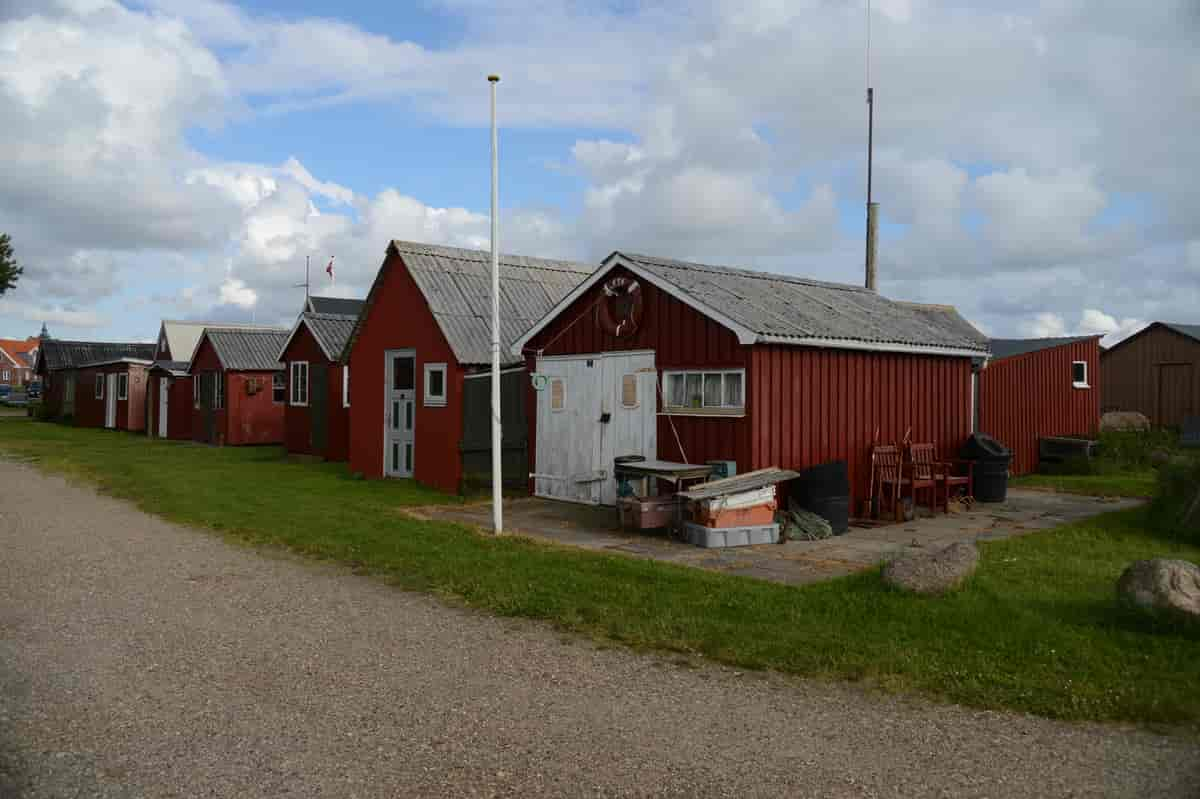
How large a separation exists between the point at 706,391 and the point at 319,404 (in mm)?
14482

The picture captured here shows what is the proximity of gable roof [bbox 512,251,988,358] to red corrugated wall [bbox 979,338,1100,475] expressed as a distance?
9.94 feet

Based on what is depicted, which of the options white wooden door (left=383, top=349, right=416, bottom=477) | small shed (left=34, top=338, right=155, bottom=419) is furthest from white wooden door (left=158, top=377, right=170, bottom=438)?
white wooden door (left=383, top=349, right=416, bottom=477)

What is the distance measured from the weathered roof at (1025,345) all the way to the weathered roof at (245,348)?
69.1 ft

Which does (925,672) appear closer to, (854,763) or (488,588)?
(854,763)

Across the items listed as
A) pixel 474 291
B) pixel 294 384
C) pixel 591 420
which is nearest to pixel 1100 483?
pixel 591 420

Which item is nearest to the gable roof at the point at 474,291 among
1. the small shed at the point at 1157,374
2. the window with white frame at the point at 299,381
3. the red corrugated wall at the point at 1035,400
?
the window with white frame at the point at 299,381

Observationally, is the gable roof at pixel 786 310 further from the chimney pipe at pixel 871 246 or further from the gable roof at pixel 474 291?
the chimney pipe at pixel 871 246

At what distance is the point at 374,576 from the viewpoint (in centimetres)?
1032

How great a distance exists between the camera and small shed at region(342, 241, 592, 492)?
18.2m

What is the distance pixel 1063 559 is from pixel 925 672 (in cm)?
487

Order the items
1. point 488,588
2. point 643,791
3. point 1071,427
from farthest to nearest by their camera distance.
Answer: point 1071,427 < point 488,588 < point 643,791

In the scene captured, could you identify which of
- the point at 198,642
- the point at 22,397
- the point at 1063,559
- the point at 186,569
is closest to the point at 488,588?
the point at 198,642

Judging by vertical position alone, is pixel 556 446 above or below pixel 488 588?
above

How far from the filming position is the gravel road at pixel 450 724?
4.98 meters
